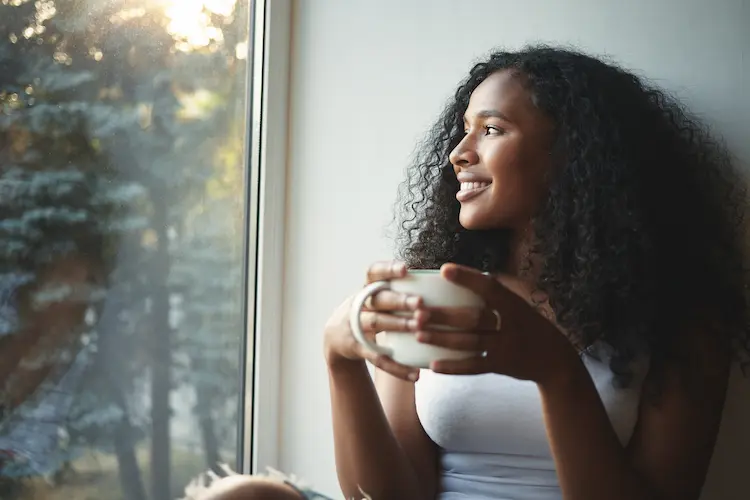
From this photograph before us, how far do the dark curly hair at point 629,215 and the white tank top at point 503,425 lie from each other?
0.03m

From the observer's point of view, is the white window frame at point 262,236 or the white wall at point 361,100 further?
the white window frame at point 262,236

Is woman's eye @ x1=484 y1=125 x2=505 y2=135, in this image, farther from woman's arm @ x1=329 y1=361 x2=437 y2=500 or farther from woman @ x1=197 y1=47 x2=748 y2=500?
woman's arm @ x1=329 y1=361 x2=437 y2=500

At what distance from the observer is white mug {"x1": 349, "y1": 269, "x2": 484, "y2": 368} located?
0.69 meters

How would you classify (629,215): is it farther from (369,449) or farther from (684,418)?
(369,449)

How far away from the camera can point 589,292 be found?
992 millimetres

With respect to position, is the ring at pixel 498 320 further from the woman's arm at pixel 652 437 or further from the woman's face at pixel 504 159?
the woman's face at pixel 504 159

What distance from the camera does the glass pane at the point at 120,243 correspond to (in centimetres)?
99

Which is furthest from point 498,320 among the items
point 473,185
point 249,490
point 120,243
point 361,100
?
point 361,100

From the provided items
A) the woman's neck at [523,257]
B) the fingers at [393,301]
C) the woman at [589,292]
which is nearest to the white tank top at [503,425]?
the woman at [589,292]

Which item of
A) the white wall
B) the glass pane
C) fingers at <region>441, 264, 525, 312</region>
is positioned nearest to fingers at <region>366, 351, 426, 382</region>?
fingers at <region>441, 264, 525, 312</region>

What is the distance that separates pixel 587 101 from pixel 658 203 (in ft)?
0.55

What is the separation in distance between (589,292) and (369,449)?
345 mm

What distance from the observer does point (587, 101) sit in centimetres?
104

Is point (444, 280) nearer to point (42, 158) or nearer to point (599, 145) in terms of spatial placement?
point (599, 145)
